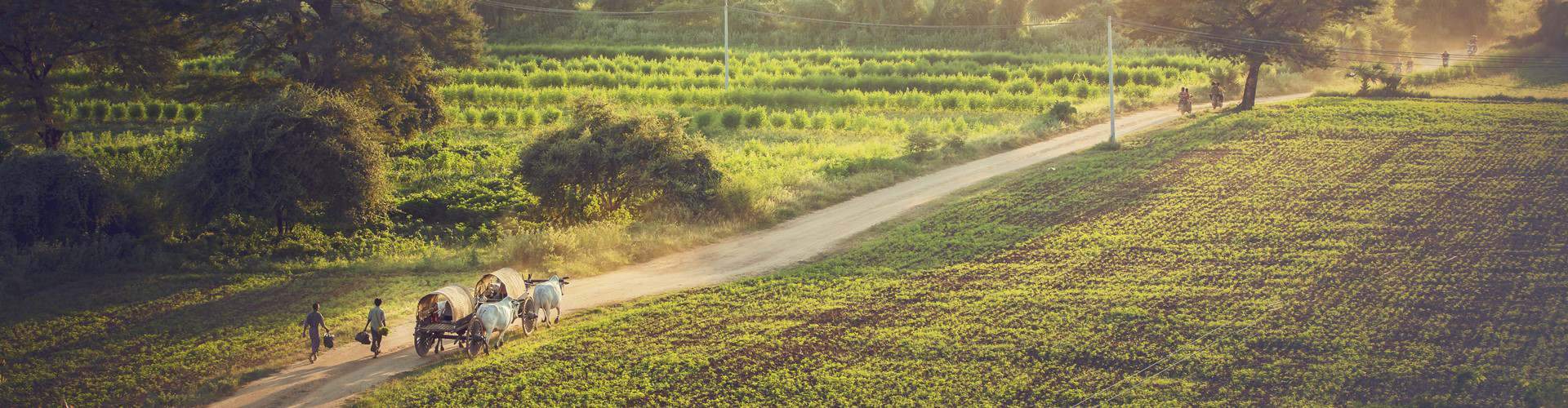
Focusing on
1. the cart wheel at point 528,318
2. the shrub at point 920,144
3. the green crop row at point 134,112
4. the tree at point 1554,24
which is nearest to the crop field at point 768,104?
the green crop row at point 134,112

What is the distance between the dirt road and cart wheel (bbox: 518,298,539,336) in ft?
5.12

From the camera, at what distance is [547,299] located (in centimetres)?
2281

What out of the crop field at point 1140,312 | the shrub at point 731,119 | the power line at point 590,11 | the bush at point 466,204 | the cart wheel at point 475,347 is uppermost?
the power line at point 590,11

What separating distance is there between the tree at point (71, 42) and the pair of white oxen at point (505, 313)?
24.2 meters

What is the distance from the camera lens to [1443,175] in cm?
3559

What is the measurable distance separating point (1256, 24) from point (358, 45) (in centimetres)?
4027

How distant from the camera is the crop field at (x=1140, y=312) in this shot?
19.0 metres

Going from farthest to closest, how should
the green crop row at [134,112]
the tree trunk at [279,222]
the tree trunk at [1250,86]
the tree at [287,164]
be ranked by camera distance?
the tree trunk at [1250,86]
the green crop row at [134,112]
the tree trunk at [279,222]
the tree at [287,164]

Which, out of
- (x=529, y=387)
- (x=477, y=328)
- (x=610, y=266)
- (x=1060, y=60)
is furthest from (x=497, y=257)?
(x=1060, y=60)

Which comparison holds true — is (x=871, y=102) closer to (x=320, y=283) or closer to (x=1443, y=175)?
(x=1443, y=175)

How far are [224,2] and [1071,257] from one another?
31.0 metres

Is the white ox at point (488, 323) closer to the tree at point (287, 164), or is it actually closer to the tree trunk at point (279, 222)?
the tree at point (287, 164)

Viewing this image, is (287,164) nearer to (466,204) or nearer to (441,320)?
(466,204)

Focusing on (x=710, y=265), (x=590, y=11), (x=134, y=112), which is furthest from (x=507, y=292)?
(x=590, y=11)
